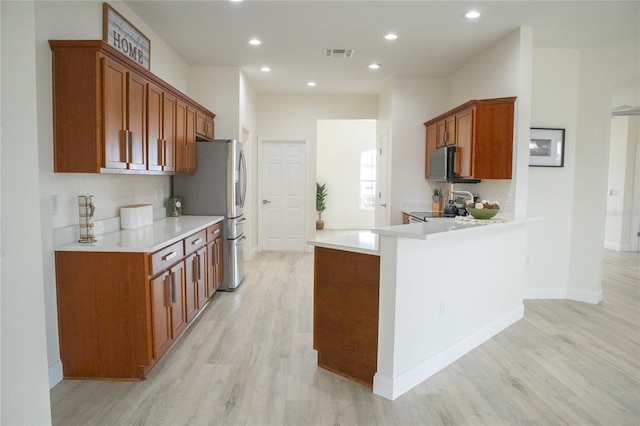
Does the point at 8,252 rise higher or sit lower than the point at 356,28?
lower

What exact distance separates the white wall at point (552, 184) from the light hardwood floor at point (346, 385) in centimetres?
80

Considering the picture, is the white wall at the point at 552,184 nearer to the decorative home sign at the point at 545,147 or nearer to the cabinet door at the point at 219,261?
the decorative home sign at the point at 545,147

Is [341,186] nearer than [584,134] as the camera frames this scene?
No

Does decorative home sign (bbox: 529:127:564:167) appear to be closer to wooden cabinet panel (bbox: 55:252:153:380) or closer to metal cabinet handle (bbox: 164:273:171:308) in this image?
metal cabinet handle (bbox: 164:273:171:308)

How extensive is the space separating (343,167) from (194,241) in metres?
7.65

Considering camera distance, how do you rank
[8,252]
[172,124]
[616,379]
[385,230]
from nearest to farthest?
[8,252] < [385,230] < [616,379] < [172,124]

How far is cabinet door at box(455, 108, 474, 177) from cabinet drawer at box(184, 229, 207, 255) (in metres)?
2.78

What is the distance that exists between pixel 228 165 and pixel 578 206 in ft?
13.0

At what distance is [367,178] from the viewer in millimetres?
11023

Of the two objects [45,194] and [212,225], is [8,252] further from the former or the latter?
[212,225]

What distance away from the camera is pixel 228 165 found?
4.66m

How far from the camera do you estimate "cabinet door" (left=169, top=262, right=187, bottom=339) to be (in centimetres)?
302

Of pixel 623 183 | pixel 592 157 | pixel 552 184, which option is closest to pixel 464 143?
pixel 552 184

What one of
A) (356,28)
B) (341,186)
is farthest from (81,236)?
(341,186)
